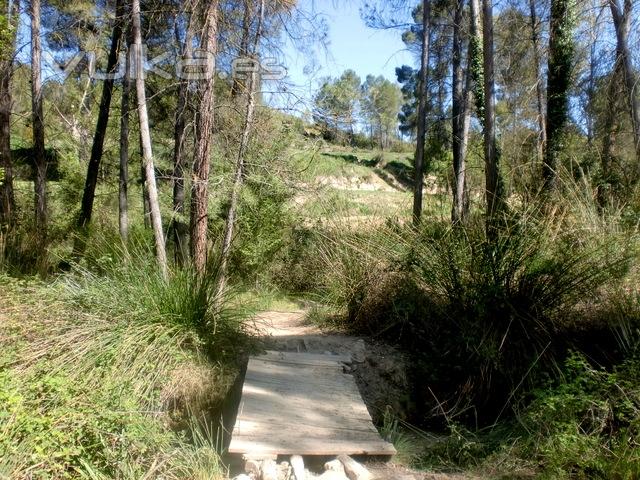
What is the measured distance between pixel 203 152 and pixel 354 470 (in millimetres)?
4070

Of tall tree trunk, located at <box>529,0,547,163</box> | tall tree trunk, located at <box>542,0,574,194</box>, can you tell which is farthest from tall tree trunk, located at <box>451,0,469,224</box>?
tall tree trunk, located at <box>542,0,574,194</box>

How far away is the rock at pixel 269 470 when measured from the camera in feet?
11.6

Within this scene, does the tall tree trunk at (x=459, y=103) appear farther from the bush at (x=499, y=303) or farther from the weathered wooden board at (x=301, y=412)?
the weathered wooden board at (x=301, y=412)

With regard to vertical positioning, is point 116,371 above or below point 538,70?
below

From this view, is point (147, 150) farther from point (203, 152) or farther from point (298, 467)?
point (298, 467)

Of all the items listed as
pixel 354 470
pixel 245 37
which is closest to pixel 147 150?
pixel 245 37

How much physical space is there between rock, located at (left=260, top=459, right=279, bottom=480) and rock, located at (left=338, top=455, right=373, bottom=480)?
19.6 inches

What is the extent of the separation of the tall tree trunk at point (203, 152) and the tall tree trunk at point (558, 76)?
27.3ft

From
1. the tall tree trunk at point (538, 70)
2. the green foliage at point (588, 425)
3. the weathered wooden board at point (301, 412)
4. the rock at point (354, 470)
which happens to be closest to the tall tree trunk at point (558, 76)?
the tall tree trunk at point (538, 70)

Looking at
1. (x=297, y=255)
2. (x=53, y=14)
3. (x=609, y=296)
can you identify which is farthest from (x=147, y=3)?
(x=609, y=296)

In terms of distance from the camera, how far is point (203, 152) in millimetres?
6316

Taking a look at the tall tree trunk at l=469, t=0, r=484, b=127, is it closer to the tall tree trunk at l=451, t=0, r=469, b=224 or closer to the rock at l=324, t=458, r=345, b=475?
the tall tree trunk at l=451, t=0, r=469, b=224

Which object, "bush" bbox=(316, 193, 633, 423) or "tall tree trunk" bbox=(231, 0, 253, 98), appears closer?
"bush" bbox=(316, 193, 633, 423)

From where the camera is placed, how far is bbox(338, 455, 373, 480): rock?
3.64m
